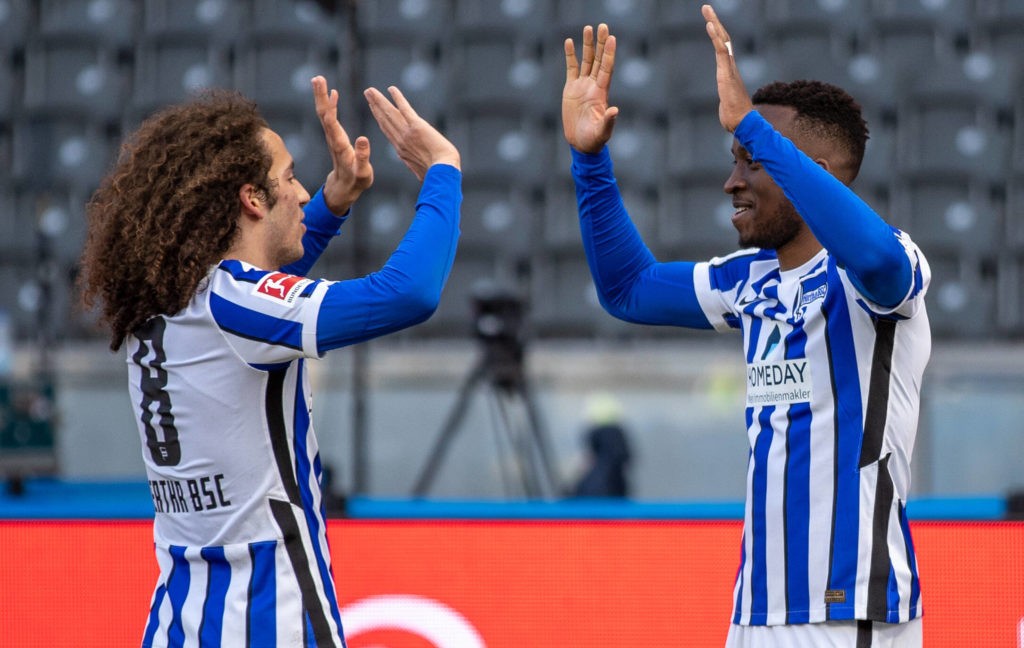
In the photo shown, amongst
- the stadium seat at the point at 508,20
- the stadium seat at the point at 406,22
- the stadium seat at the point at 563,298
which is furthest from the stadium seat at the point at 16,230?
the stadium seat at the point at 563,298

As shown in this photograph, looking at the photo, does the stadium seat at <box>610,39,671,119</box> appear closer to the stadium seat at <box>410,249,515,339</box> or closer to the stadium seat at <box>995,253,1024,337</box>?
the stadium seat at <box>410,249,515,339</box>

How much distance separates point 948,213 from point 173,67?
4895 millimetres

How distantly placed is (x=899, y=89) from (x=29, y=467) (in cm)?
529

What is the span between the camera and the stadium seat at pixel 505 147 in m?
7.34

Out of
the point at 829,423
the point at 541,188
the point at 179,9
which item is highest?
the point at 179,9

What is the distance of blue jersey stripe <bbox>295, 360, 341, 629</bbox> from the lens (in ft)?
6.67

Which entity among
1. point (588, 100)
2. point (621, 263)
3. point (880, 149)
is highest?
point (880, 149)

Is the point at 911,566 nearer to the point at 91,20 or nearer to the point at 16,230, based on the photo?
the point at 16,230

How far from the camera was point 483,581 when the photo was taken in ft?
9.90

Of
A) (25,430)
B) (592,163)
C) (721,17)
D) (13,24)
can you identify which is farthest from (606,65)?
(13,24)

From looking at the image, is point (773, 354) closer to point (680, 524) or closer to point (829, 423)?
point (829, 423)

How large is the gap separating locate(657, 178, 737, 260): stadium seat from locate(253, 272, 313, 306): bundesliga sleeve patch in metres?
5.03

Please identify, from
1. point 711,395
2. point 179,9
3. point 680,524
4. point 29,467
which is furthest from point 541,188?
point 680,524

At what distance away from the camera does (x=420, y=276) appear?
1977 mm
